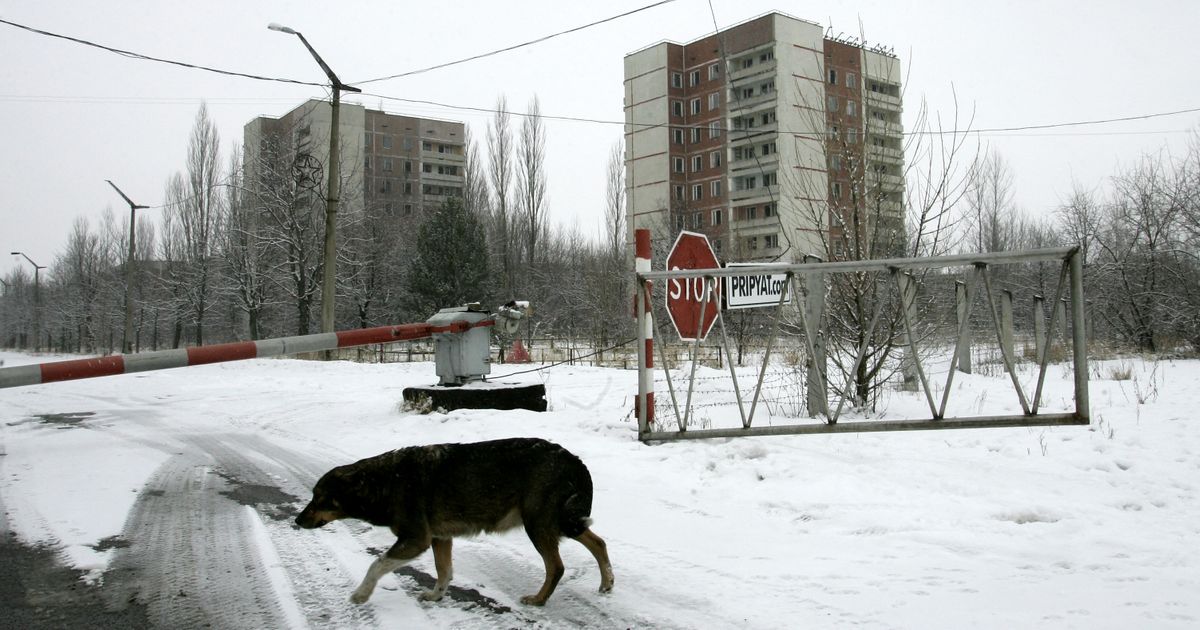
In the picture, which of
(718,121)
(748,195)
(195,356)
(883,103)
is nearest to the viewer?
(195,356)

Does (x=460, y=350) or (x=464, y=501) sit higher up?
(x=460, y=350)

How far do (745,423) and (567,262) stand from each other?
178ft

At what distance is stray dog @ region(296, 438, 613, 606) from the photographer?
366 cm

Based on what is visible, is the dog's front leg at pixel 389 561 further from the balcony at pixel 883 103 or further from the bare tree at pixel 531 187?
the bare tree at pixel 531 187

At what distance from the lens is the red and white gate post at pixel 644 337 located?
23.7 ft

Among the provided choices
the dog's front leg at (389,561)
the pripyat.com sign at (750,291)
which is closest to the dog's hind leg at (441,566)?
the dog's front leg at (389,561)

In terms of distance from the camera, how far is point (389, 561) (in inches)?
143

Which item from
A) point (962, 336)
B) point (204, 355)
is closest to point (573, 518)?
point (962, 336)

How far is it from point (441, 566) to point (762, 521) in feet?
8.02

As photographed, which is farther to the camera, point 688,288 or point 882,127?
point 882,127

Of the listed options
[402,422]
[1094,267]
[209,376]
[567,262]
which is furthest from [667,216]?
[402,422]

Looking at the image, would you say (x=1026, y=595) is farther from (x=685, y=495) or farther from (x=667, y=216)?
(x=667, y=216)

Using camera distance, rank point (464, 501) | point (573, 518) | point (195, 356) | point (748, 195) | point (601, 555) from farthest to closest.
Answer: point (748, 195) → point (195, 356) → point (601, 555) → point (464, 501) → point (573, 518)

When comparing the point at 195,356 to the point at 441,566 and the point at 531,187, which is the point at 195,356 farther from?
the point at 531,187
